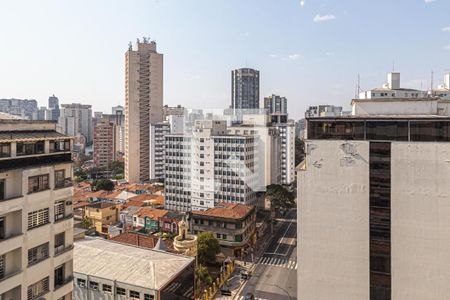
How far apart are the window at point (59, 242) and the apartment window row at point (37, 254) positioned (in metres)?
0.43

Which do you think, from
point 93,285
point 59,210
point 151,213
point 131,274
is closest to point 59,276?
point 59,210

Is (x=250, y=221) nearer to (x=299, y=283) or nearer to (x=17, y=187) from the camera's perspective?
(x=299, y=283)

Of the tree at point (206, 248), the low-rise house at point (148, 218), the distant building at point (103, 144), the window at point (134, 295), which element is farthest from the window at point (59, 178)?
the distant building at point (103, 144)

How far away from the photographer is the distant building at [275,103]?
11875 centimetres

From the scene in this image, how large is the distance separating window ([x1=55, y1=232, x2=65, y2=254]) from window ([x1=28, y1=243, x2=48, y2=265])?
0.44 meters

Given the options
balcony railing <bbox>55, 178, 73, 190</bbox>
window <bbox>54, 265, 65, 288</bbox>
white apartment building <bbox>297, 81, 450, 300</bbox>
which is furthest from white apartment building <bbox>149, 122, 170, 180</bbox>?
window <bbox>54, 265, 65, 288</bbox>

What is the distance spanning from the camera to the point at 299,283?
2022 cm

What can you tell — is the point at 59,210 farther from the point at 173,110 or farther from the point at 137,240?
the point at 173,110

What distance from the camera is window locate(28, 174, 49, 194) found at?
431 inches

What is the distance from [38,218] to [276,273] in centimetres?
2600

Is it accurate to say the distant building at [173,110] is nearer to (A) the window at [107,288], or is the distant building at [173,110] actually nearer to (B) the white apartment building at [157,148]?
(B) the white apartment building at [157,148]

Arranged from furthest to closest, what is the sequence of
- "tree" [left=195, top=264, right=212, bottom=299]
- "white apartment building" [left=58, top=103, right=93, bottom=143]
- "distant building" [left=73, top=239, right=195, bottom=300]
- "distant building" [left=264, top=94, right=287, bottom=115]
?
"white apartment building" [left=58, top=103, right=93, bottom=143]
"distant building" [left=264, top=94, right=287, bottom=115]
"tree" [left=195, top=264, right=212, bottom=299]
"distant building" [left=73, top=239, right=195, bottom=300]

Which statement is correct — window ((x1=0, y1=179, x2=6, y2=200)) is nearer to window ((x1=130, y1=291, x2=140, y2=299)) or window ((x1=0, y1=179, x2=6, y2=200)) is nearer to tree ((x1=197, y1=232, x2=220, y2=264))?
window ((x1=130, y1=291, x2=140, y2=299))

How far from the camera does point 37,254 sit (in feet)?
36.4
